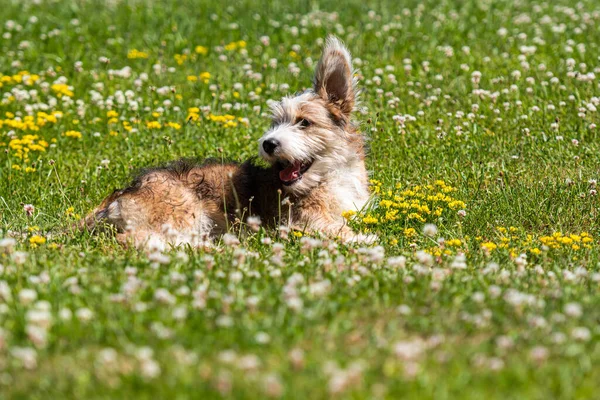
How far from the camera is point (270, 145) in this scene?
679cm

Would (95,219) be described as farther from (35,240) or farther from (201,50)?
(201,50)

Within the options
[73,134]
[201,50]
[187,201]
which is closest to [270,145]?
[187,201]

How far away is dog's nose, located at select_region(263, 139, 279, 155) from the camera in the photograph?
6.77 metres

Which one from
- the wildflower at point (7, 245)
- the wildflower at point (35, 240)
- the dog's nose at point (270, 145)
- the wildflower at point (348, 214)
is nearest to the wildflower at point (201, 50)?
the dog's nose at point (270, 145)

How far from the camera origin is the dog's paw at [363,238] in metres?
6.60

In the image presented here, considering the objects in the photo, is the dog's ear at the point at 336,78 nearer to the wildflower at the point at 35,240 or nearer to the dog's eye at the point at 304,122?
the dog's eye at the point at 304,122

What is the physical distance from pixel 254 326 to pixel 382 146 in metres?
5.11

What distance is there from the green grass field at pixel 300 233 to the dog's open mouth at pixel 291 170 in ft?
2.00

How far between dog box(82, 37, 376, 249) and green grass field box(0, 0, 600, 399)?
14.0 inches

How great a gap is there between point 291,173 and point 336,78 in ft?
3.05

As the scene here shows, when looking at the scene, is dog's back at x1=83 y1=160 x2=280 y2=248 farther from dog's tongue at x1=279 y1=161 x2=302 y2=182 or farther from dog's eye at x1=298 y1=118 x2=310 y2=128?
dog's eye at x1=298 y1=118 x2=310 y2=128

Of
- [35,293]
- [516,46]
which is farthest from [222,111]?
[35,293]

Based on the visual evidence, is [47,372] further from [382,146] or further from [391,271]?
[382,146]

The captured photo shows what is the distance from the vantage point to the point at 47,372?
11.7 feet
